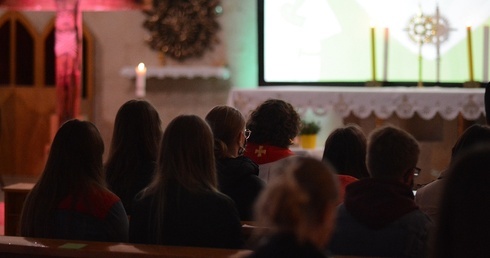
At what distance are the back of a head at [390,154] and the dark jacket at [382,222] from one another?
4 centimetres

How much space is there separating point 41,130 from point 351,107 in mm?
3692

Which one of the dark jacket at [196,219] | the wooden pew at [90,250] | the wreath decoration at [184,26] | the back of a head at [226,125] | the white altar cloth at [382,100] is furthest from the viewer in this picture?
the wreath decoration at [184,26]

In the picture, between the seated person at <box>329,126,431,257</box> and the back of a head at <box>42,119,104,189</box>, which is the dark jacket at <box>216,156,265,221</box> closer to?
the back of a head at <box>42,119,104,189</box>

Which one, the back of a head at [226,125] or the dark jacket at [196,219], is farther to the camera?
the back of a head at [226,125]

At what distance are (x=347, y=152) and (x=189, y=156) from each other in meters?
0.96

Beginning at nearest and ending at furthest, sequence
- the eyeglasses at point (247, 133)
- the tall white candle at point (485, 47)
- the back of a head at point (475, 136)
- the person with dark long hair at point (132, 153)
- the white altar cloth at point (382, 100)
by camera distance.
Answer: the back of a head at point (475, 136) → the person with dark long hair at point (132, 153) → the eyeglasses at point (247, 133) → the white altar cloth at point (382, 100) → the tall white candle at point (485, 47)

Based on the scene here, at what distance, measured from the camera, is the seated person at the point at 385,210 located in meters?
2.91

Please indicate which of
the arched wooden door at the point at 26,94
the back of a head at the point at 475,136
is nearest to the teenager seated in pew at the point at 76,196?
the back of a head at the point at 475,136

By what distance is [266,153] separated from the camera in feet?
14.3

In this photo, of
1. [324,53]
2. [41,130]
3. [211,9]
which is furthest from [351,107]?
[41,130]

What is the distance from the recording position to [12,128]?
9719mm

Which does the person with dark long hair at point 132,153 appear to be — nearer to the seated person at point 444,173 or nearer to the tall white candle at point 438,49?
the seated person at point 444,173

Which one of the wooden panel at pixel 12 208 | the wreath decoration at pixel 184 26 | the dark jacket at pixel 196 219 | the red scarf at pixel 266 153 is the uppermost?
the wreath decoration at pixel 184 26

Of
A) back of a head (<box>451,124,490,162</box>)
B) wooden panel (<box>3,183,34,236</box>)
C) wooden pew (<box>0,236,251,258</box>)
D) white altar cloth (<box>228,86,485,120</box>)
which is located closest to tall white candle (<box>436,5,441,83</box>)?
white altar cloth (<box>228,86,485,120</box>)
